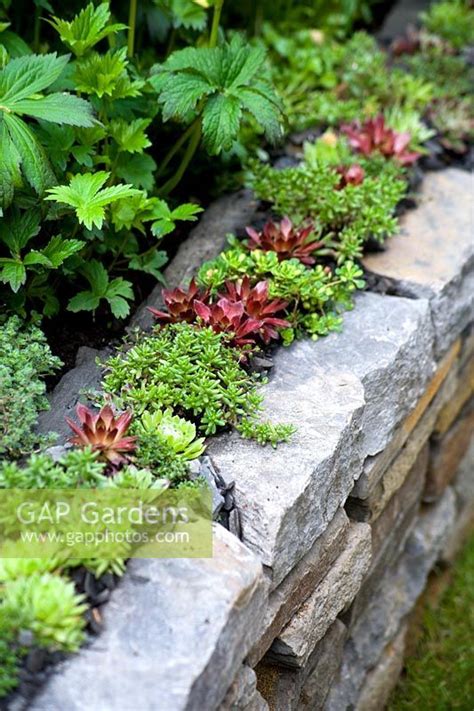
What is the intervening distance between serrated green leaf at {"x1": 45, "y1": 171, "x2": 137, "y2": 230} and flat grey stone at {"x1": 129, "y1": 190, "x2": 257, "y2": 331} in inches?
17.2

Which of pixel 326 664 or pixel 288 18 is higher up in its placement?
pixel 288 18

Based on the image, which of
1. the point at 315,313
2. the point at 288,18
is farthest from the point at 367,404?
the point at 288,18

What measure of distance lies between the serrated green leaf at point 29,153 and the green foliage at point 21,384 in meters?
0.36

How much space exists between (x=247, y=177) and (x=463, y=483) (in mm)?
1780

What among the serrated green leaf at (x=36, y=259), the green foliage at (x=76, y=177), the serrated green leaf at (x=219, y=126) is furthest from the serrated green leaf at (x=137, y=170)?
the serrated green leaf at (x=36, y=259)

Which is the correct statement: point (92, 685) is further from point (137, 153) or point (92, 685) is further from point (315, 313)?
point (137, 153)

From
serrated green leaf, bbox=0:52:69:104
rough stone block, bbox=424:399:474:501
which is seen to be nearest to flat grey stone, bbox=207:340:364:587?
serrated green leaf, bbox=0:52:69:104

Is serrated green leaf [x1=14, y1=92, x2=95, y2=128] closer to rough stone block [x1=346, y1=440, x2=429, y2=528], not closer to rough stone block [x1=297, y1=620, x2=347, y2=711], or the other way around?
rough stone block [x1=346, y1=440, x2=429, y2=528]

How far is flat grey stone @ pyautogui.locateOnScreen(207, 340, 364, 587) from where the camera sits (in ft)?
6.27

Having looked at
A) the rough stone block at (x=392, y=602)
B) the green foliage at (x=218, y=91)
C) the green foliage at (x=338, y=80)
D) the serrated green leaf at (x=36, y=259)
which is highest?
the green foliage at (x=218, y=91)

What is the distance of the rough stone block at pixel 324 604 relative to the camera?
212 centimetres

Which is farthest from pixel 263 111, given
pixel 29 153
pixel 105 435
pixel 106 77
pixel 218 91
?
pixel 105 435

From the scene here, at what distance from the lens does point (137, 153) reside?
2.55 metres

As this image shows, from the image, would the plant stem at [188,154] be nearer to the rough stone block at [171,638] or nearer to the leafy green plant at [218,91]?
the leafy green plant at [218,91]
